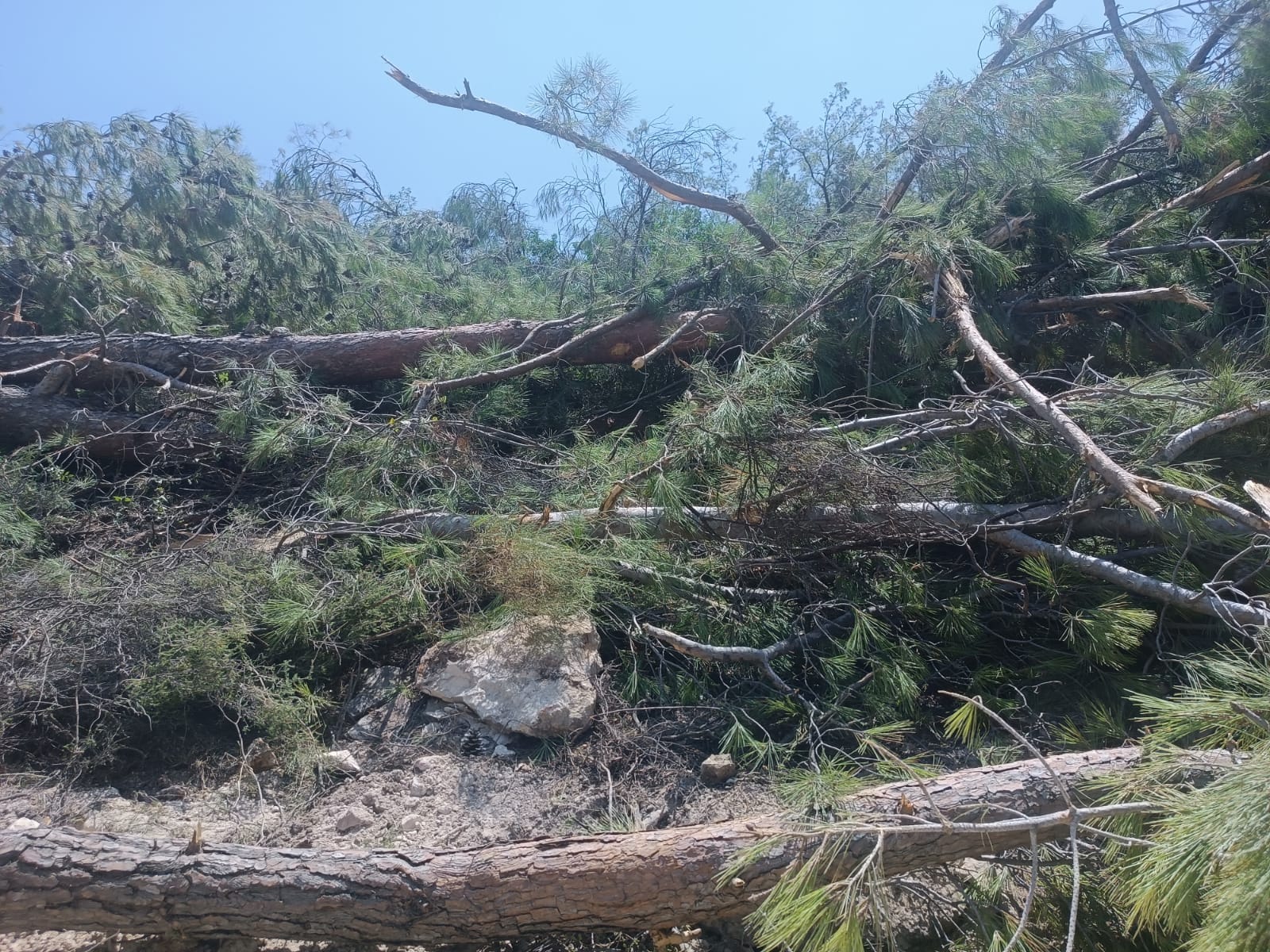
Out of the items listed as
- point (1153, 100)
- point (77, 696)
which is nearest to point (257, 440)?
point (77, 696)

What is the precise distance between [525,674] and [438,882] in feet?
Answer: 2.94

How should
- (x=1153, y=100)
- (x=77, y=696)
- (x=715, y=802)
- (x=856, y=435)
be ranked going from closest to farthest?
(x=715, y=802)
(x=77, y=696)
(x=856, y=435)
(x=1153, y=100)

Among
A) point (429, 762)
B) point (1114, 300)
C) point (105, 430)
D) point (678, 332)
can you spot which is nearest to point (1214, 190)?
point (1114, 300)

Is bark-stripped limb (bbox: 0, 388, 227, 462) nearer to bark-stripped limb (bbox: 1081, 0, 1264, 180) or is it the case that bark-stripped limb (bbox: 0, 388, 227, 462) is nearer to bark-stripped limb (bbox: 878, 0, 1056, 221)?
bark-stripped limb (bbox: 878, 0, 1056, 221)

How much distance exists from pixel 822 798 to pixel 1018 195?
3071mm

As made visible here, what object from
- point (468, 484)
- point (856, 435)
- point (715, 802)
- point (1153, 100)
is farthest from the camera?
point (1153, 100)

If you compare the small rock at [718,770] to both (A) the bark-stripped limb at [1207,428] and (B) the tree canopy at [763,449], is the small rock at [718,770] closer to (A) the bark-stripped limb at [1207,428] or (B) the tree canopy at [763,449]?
(B) the tree canopy at [763,449]

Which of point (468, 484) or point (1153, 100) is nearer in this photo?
point (468, 484)

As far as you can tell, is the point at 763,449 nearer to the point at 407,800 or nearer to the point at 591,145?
the point at 407,800

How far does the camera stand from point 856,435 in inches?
130

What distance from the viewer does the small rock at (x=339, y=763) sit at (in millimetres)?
2777

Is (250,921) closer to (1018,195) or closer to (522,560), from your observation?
(522,560)

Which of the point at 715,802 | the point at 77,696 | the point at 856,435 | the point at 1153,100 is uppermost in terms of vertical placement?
the point at 1153,100

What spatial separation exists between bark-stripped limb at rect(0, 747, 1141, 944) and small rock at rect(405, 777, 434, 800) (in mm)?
541
